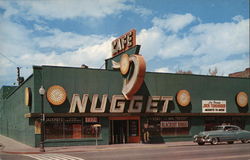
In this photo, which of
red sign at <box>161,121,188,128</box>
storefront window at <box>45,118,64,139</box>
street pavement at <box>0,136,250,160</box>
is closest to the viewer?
street pavement at <box>0,136,250,160</box>

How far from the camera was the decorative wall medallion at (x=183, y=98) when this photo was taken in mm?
36312

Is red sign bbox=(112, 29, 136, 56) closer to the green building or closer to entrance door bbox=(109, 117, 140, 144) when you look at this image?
the green building

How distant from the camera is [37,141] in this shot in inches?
1174

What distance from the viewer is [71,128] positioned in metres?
31.4

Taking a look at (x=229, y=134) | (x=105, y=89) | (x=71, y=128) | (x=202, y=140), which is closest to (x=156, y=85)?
(x=105, y=89)

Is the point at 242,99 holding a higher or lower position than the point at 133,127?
higher

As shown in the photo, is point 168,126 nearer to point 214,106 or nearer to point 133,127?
point 133,127

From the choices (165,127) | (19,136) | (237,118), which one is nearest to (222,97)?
(237,118)

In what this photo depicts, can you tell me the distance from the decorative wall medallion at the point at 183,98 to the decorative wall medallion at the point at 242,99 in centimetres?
758

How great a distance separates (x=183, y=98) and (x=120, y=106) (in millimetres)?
7657

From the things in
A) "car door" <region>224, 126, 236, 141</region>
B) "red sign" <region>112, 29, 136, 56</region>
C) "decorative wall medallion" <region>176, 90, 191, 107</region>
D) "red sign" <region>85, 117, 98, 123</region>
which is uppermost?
"red sign" <region>112, 29, 136, 56</region>

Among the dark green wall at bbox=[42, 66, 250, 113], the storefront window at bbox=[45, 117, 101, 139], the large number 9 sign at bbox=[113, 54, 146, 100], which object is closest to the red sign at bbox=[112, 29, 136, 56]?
the large number 9 sign at bbox=[113, 54, 146, 100]

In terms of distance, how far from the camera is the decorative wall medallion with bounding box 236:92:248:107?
40562 mm

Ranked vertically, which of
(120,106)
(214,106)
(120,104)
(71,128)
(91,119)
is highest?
(120,104)
